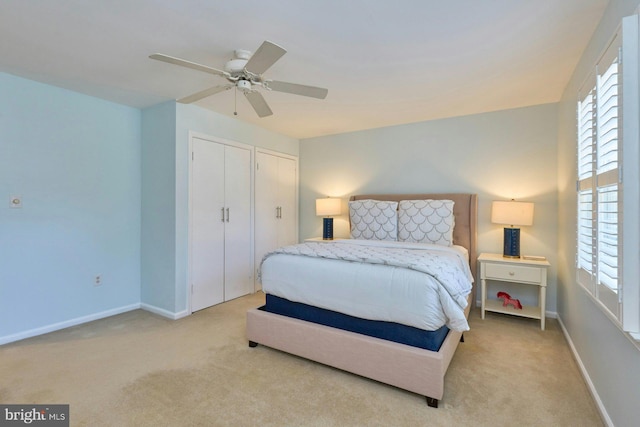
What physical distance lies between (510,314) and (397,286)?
2.12 metres

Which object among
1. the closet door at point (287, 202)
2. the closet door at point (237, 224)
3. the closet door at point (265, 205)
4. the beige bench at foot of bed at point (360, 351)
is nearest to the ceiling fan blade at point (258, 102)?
the closet door at point (237, 224)

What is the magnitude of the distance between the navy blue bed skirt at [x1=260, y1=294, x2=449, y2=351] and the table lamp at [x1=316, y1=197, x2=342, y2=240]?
6.28ft

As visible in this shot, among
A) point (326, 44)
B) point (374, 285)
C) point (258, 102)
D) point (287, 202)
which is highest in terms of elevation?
point (326, 44)

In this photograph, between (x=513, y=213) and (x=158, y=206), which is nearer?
(x=513, y=213)

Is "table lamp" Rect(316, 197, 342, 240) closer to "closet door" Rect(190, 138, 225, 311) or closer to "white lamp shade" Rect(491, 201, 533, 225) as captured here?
"closet door" Rect(190, 138, 225, 311)

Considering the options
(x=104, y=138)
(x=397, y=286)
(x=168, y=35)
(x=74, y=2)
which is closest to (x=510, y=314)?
(x=397, y=286)

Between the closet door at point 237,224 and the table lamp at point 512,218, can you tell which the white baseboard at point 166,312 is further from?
the table lamp at point 512,218

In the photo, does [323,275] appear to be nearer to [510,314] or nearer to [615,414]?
[615,414]

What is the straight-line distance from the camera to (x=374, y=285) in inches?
78.1

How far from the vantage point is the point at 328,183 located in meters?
4.69

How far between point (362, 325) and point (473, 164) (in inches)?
102

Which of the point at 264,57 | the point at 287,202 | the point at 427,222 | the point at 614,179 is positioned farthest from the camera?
the point at 287,202

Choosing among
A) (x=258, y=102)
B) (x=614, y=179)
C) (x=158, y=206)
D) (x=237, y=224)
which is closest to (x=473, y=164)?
(x=614, y=179)

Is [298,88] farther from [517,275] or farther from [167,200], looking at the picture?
[517,275]
